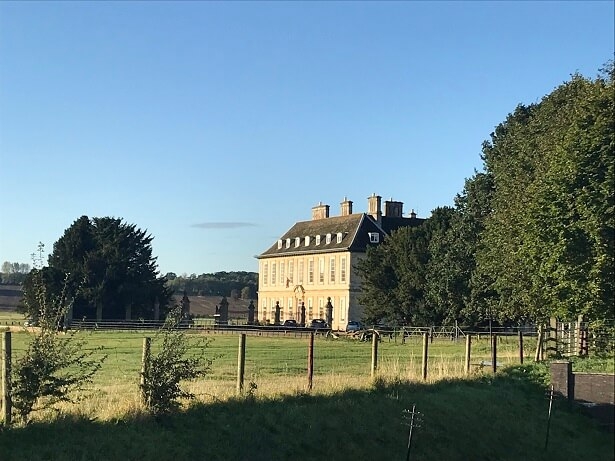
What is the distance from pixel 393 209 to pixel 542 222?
67.0 meters

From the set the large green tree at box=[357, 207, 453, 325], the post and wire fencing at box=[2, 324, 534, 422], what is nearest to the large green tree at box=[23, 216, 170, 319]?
the large green tree at box=[357, 207, 453, 325]

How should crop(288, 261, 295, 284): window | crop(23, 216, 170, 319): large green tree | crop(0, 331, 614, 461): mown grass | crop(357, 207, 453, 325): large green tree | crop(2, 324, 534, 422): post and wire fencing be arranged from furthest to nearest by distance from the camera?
1. crop(288, 261, 295, 284): window
2. crop(23, 216, 170, 319): large green tree
3. crop(357, 207, 453, 325): large green tree
4. crop(2, 324, 534, 422): post and wire fencing
5. crop(0, 331, 614, 461): mown grass

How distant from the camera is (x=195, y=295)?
124625 mm

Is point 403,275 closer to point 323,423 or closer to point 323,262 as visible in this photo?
point 323,262

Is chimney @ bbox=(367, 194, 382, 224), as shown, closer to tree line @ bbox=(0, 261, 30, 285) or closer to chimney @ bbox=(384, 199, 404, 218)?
chimney @ bbox=(384, 199, 404, 218)

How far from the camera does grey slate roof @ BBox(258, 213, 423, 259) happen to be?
275 ft

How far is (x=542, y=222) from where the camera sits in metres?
24.4

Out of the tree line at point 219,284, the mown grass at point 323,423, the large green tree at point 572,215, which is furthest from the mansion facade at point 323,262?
the mown grass at point 323,423

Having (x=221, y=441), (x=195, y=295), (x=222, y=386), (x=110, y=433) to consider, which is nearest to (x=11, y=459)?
(x=110, y=433)

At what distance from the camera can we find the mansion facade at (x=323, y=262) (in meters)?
82.7

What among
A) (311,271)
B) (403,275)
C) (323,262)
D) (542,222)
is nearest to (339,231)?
(323,262)

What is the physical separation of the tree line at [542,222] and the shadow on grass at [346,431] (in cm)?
432

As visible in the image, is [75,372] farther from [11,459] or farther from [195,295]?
[195,295]

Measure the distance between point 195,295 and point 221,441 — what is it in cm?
11346
